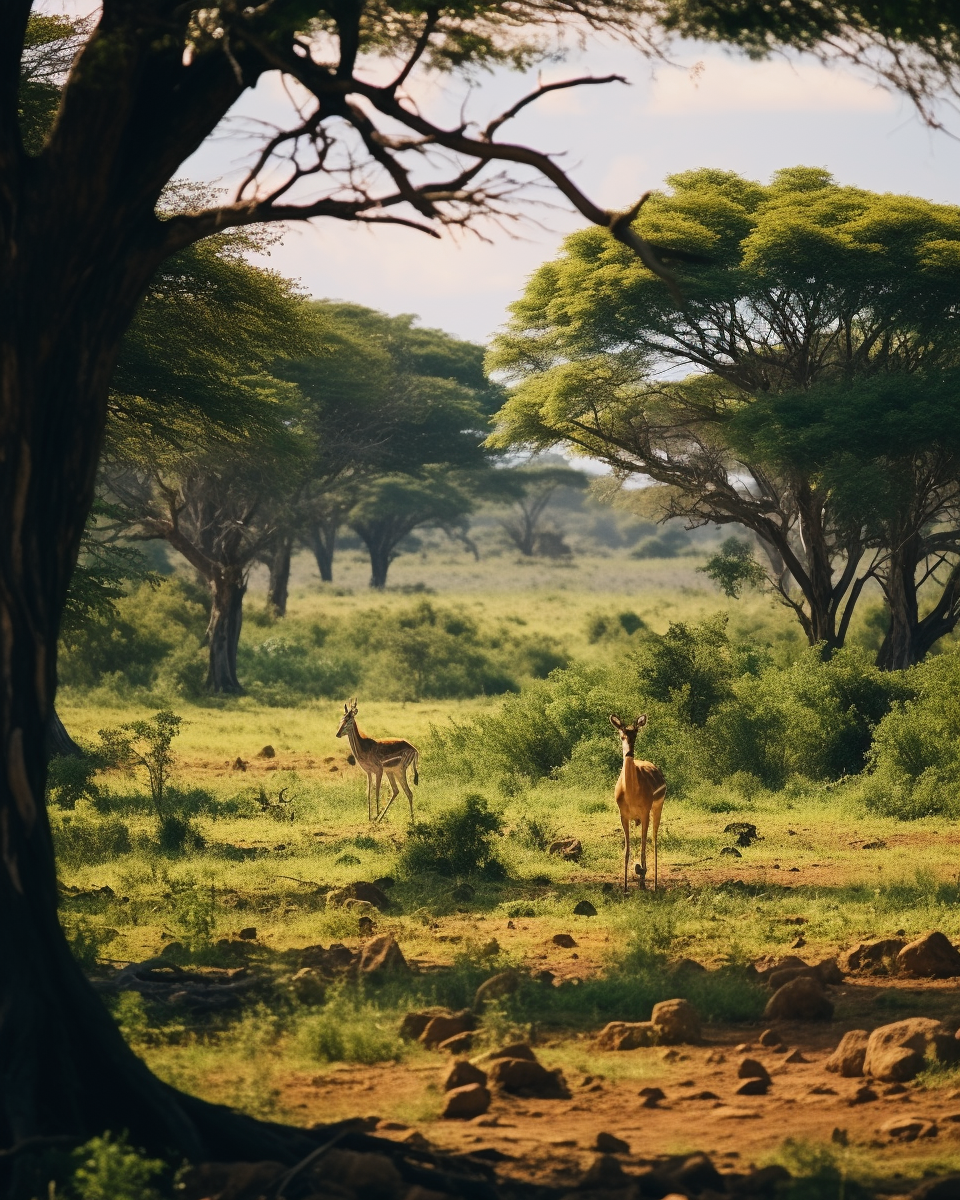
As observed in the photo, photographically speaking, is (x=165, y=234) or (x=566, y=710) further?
(x=566, y=710)

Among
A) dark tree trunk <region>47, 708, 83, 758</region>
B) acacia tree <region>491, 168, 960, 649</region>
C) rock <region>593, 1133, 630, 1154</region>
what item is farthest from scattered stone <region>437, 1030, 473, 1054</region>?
acacia tree <region>491, 168, 960, 649</region>

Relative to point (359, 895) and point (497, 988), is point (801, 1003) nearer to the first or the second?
point (497, 988)

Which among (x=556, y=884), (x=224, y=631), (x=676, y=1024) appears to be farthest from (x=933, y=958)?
(x=224, y=631)

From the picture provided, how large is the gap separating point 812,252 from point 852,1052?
15045mm

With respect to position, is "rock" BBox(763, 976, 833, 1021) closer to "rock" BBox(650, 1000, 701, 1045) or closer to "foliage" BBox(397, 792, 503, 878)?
"rock" BBox(650, 1000, 701, 1045)

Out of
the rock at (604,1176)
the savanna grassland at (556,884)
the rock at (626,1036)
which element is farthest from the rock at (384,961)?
the rock at (604,1176)

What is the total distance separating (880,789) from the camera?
1430 cm

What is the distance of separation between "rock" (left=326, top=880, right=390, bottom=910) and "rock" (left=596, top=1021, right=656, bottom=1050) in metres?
3.34

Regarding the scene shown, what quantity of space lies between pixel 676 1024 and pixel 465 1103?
141 centimetres

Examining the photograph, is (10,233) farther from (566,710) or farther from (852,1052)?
(566,710)

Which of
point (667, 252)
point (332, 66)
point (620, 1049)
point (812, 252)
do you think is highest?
point (812, 252)

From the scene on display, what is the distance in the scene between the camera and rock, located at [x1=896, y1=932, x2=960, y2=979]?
793cm

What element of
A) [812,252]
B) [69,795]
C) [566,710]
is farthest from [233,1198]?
[812,252]

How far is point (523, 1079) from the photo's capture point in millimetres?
5887
